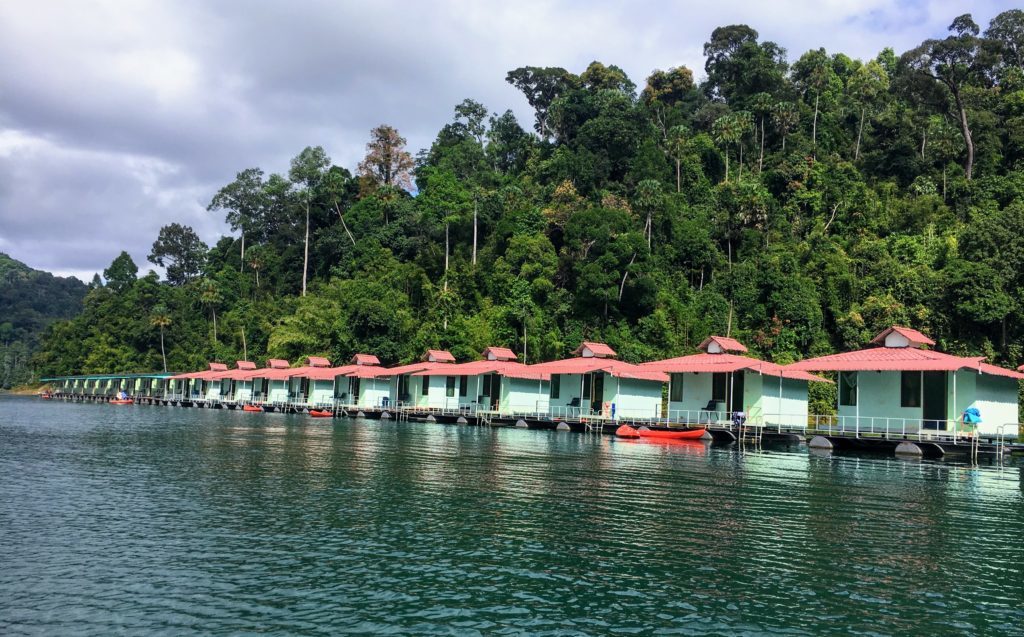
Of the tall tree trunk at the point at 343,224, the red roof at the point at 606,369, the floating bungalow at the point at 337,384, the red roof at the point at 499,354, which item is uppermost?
the tall tree trunk at the point at 343,224

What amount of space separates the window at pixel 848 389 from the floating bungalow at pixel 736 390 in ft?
5.71

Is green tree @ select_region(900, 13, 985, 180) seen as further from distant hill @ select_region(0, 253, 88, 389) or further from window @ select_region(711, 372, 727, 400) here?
distant hill @ select_region(0, 253, 88, 389)

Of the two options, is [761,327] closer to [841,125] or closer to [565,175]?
[565,175]

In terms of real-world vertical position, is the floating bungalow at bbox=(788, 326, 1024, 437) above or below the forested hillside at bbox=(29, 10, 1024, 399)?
below

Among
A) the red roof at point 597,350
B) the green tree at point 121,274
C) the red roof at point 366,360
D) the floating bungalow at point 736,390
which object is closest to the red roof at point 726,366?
the floating bungalow at point 736,390

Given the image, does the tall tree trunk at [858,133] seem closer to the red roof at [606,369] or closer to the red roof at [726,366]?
the red roof at [606,369]

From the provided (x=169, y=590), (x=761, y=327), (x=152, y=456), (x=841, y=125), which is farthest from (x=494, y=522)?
(x=841, y=125)

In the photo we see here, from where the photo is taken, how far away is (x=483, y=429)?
44062mm

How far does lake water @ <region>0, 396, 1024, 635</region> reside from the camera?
9250 mm

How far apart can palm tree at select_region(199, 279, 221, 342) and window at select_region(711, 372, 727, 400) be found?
6970 cm

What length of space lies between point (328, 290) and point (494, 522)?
222 feet

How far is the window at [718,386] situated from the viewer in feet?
124

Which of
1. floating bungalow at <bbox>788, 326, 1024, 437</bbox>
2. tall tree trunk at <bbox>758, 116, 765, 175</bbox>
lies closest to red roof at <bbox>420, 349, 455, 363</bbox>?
floating bungalow at <bbox>788, 326, 1024, 437</bbox>

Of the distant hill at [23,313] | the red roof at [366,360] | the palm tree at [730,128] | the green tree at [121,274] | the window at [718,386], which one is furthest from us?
the distant hill at [23,313]
